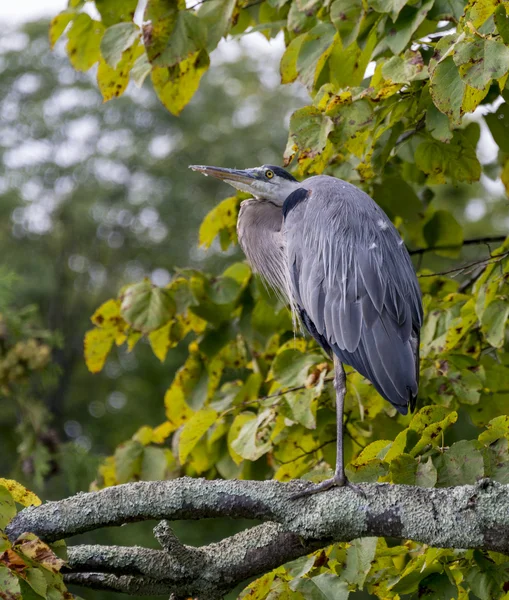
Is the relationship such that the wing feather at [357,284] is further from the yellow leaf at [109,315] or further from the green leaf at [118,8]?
the green leaf at [118,8]

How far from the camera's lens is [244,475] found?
9.64ft

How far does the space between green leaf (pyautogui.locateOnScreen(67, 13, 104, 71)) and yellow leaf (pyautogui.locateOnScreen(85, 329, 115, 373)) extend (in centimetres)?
99

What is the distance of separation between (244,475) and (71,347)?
722 cm

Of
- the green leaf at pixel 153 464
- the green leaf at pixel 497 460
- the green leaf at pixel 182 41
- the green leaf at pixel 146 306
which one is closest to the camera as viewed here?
the green leaf at pixel 497 460

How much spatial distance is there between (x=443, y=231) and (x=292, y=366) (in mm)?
929

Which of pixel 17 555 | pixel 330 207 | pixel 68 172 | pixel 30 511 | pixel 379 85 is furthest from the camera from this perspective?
pixel 68 172

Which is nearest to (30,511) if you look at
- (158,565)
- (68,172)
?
(158,565)

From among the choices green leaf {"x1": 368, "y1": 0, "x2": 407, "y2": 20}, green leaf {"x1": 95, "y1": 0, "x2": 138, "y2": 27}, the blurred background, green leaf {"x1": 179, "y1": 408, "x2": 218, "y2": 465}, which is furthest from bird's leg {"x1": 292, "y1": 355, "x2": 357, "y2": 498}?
the blurred background

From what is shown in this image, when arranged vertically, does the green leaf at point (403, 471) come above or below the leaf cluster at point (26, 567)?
below

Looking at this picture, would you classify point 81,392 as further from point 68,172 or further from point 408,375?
point 408,375

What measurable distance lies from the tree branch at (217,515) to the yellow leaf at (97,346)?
3.43 feet

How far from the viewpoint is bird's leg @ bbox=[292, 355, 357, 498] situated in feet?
7.20

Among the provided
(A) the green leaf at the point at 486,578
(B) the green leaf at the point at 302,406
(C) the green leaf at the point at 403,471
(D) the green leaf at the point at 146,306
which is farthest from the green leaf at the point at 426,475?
(D) the green leaf at the point at 146,306

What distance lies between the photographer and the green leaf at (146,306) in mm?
2881
